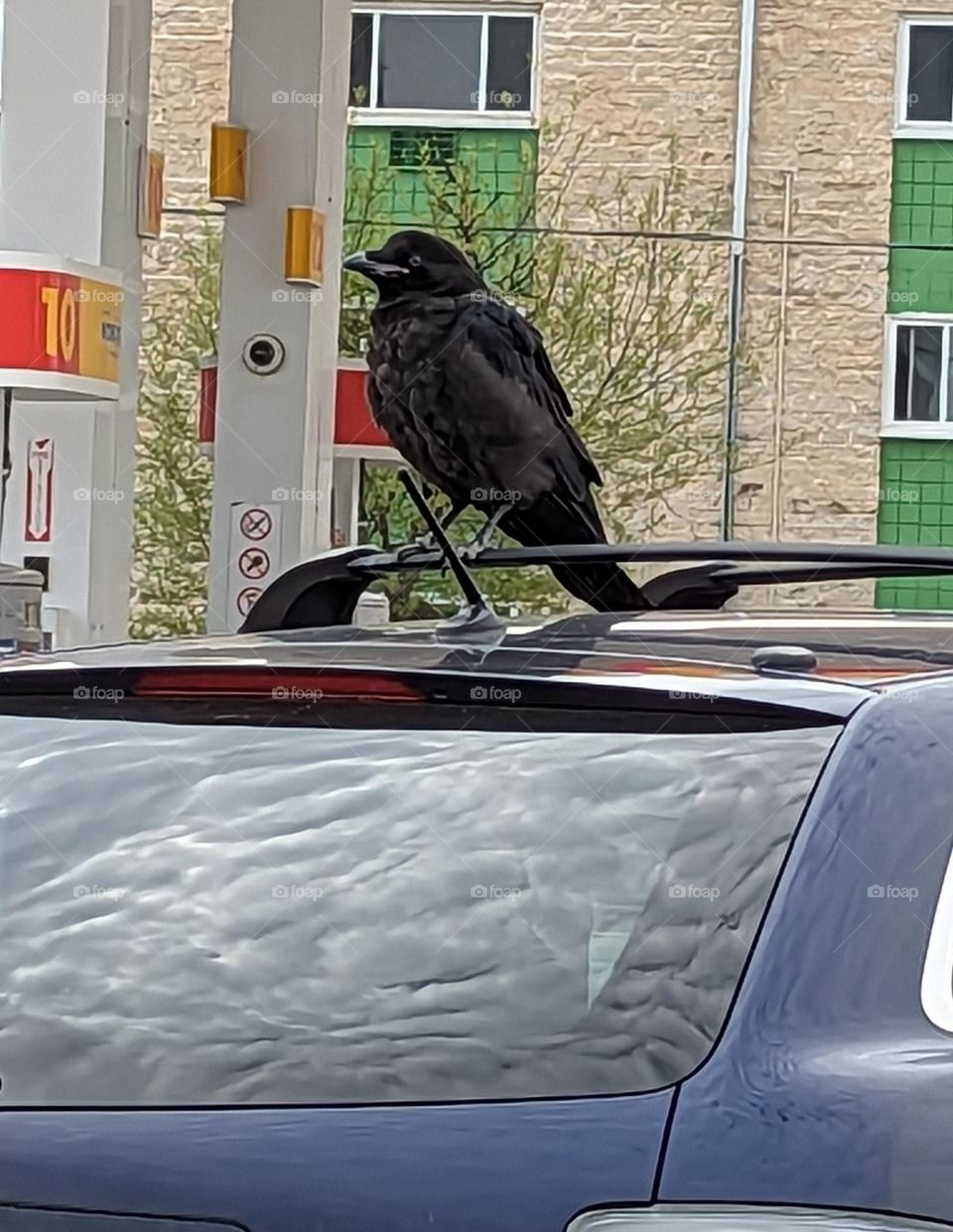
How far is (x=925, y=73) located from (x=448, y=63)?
5.44m

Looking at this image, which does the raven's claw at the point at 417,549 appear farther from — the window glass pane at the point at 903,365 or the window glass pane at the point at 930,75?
the window glass pane at the point at 930,75

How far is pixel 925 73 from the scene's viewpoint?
87.3 feet

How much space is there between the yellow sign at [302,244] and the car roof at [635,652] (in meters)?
5.19

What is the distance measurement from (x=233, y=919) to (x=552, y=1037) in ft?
1.22

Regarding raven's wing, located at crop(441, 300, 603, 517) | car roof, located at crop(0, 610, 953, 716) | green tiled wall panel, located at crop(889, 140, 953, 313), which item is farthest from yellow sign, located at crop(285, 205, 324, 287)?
green tiled wall panel, located at crop(889, 140, 953, 313)

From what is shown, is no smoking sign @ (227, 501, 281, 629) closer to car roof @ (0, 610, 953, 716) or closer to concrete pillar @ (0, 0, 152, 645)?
concrete pillar @ (0, 0, 152, 645)

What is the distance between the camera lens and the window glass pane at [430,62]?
26.6m

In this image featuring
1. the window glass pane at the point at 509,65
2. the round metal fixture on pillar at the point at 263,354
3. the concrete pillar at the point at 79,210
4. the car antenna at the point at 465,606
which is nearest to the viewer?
the car antenna at the point at 465,606

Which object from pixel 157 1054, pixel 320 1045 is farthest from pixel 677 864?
pixel 157 1054

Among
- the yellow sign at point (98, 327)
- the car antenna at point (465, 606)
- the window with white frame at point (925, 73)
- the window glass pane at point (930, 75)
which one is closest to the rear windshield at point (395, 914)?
the car antenna at point (465, 606)

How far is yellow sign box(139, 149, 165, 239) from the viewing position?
7.89m

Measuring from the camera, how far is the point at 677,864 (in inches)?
83.3

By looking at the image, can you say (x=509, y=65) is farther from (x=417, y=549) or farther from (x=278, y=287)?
(x=417, y=549)

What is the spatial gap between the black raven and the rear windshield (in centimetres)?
211
